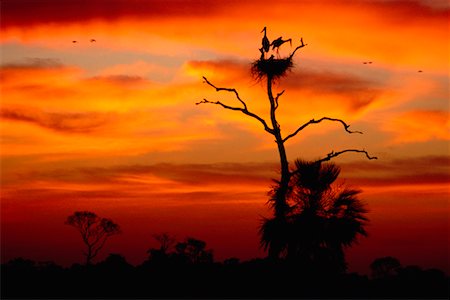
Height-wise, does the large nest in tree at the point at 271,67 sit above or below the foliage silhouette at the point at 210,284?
above

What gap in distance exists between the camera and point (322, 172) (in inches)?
1204

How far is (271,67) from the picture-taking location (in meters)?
31.3

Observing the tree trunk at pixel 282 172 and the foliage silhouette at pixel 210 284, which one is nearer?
the foliage silhouette at pixel 210 284

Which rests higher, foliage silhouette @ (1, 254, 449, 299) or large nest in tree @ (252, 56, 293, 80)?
large nest in tree @ (252, 56, 293, 80)

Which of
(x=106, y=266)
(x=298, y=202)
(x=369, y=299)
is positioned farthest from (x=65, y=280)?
(x=369, y=299)

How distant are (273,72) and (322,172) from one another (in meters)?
4.14

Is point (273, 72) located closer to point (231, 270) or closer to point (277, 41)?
point (277, 41)

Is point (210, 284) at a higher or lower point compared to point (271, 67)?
lower

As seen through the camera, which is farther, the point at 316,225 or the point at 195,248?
the point at 195,248

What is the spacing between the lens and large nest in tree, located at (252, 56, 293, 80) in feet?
102

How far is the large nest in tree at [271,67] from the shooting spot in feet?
102

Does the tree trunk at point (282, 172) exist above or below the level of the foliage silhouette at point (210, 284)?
above

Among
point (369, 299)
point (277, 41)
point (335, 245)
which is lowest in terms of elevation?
point (369, 299)

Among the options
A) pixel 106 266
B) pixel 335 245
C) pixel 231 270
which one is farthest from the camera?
pixel 106 266
